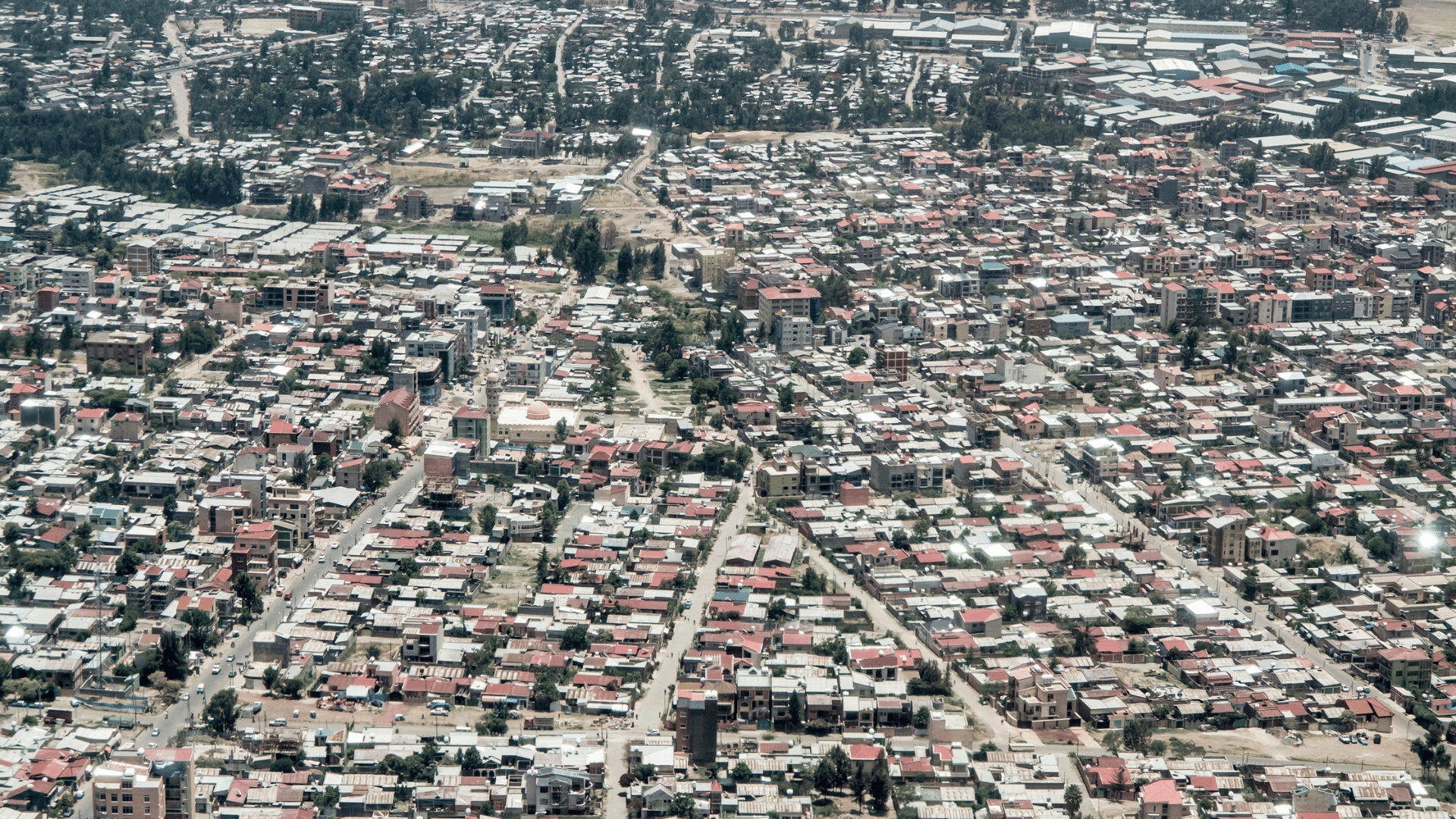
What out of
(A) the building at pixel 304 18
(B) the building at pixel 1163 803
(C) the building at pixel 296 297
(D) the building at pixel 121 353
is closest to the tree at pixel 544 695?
(B) the building at pixel 1163 803

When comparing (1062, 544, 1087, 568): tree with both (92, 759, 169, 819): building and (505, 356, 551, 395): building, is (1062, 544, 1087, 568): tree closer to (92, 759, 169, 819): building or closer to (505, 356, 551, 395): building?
(505, 356, 551, 395): building

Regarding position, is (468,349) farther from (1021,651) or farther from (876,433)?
(1021,651)

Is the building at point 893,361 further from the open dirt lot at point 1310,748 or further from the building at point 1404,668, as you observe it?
the open dirt lot at point 1310,748

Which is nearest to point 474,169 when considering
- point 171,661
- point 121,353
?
point 121,353

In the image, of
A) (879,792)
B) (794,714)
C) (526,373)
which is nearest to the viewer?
(879,792)

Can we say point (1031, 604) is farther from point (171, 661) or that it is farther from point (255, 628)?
point (171, 661)

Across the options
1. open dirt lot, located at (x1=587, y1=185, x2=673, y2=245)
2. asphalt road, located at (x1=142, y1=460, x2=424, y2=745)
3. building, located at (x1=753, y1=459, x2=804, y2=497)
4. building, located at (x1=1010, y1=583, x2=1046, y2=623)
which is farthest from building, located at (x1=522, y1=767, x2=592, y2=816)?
open dirt lot, located at (x1=587, y1=185, x2=673, y2=245)
